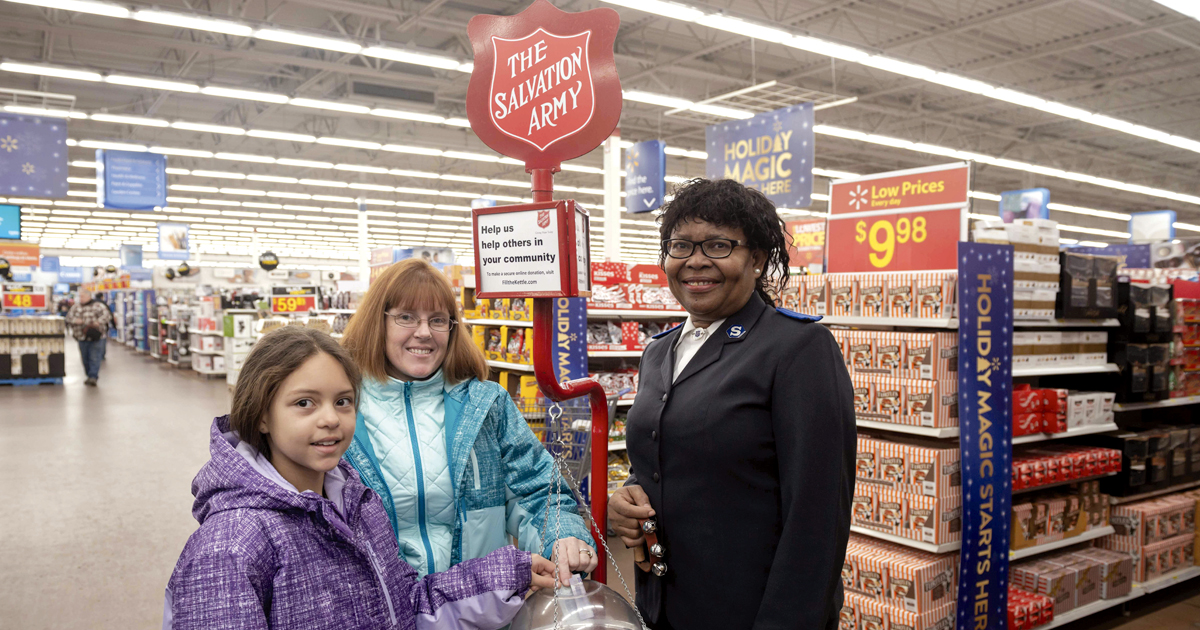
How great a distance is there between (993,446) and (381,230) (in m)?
29.6

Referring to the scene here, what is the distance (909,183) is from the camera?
3748mm

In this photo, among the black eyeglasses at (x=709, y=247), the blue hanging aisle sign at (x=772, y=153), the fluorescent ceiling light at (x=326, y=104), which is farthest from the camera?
the fluorescent ceiling light at (x=326, y=104)

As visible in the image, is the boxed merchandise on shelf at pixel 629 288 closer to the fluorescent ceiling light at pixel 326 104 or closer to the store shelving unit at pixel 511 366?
the store shelving unit at pixel 511 366

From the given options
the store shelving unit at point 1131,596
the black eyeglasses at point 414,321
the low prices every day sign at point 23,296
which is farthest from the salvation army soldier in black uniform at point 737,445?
the low prices every day sign at point 23,296

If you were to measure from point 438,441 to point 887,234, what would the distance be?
9.27 feet

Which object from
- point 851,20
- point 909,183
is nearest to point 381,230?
point 851,20

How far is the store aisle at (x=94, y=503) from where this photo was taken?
4.15m

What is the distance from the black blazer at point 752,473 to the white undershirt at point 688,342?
0.02 meters

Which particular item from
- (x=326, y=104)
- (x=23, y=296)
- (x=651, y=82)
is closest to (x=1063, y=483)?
(x=326, y=104)

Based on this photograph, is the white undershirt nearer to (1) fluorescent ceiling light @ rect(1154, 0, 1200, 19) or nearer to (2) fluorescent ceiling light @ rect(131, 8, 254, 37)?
(1) fluorescent ceiling light @ rect(1154, 0, 1200, 19)

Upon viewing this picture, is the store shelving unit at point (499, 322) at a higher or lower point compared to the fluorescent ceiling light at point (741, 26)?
lower

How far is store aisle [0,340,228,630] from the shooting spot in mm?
4152

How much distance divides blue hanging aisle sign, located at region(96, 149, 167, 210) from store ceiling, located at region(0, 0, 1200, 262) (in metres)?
0.92

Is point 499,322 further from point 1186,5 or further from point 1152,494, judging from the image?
point 1186,5
